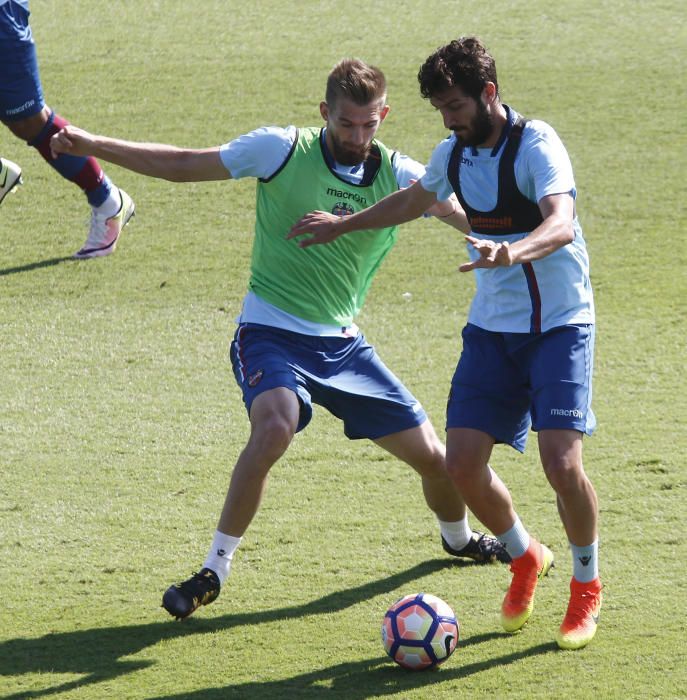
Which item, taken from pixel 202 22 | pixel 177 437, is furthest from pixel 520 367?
pixel 202 22

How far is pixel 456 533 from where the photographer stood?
5.45m

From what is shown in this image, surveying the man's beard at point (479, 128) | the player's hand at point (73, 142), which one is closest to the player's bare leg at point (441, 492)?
the man's beard at point (479, 128)

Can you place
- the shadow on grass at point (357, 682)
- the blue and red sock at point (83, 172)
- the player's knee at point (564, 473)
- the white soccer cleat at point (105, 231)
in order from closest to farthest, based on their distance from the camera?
the shadow on grass at point (357, 682), the player's knee at point (564, 473), the blue and red sock at point (83, 172), the white soccer cleat at point (105, 231)

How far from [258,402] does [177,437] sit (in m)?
1.88

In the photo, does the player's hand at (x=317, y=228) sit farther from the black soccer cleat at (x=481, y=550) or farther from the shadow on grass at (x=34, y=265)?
the shadow on grass at (x=34, y=265)

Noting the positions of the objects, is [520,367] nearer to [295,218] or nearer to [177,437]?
[295,218]

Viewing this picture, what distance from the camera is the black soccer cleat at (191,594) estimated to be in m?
4.94

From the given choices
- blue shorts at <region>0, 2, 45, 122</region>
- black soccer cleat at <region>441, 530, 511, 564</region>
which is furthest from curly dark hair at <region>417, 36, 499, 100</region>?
blue shorts at <region>0, 2, 45, 122</region>

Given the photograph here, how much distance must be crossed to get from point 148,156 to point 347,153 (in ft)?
2.64

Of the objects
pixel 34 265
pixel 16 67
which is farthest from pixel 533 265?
pixel 34 265

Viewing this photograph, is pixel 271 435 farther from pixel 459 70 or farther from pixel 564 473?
pixel 459 70

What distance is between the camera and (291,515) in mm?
5965

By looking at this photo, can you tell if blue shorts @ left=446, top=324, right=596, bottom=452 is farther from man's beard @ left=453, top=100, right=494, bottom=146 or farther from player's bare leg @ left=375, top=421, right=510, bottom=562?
man's beard @ left=453, top=100, right=494, bottom=146

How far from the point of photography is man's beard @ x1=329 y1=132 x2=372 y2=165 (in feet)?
17.4
